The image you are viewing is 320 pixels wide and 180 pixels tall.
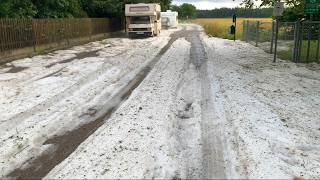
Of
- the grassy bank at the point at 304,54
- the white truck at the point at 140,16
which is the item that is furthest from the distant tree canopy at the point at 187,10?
the grassy bank at the point at 304,54

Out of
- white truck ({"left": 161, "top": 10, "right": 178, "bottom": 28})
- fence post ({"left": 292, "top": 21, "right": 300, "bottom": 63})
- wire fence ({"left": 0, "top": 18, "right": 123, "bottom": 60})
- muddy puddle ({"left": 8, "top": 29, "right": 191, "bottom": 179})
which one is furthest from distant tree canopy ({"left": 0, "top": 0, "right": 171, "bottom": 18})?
white truck ({"left": 161, "top": 10, "right": 178, "bottom": 28})

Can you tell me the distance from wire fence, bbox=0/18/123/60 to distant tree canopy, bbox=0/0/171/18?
1354 millimetres

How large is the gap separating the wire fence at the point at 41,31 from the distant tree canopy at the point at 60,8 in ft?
4.44

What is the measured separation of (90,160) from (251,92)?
20.2 feet

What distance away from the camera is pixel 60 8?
28609 millimetres

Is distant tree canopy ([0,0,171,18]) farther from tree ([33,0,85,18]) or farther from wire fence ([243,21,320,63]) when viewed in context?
wire fence ([243,21,320,63])

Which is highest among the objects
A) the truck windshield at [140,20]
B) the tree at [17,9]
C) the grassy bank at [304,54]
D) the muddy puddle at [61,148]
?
the tree at [17,9]

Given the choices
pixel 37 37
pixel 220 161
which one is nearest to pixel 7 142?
pixel 220 161

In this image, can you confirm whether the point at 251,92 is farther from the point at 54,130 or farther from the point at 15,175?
the point at 15,175

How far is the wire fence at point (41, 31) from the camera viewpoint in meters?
18.7

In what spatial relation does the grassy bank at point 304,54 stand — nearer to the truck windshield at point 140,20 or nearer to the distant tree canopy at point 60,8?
the distant tree canopy at point 60,8

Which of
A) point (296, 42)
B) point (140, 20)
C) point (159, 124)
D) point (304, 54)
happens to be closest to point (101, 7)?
point (140, 20)

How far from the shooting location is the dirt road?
240 inches

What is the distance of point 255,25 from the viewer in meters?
28.0
